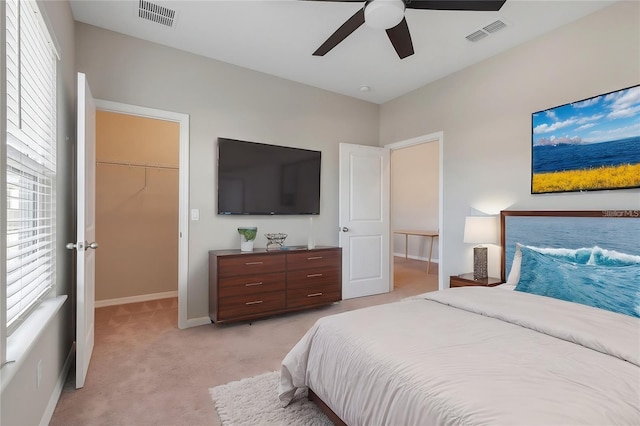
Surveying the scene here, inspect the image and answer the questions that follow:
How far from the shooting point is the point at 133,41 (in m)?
3.10

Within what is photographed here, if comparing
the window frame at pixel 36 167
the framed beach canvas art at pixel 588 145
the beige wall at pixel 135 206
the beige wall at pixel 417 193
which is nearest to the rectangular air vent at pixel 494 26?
the framed beach canvas art at pixel 588 145

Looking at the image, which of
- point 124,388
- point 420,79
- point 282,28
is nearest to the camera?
point 124,388

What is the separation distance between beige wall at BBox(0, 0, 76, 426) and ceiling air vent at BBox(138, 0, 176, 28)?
514 millimetres

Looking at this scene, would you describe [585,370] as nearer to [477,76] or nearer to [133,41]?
[477,76]

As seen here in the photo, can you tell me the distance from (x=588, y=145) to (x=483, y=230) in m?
1.05

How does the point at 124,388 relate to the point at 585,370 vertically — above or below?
below

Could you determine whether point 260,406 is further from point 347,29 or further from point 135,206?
point 135,206

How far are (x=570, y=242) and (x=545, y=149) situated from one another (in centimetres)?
84

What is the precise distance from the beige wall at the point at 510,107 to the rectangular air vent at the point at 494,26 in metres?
0.43

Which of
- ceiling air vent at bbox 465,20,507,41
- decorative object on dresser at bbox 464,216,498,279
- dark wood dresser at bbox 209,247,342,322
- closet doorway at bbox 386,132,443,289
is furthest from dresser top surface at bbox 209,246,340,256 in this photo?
closet doorway at bbox 386,132,443,289

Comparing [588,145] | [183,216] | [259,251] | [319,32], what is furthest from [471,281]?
A: [183,216]

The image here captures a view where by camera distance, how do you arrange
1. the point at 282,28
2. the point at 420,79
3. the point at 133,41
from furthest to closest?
the point at 420,79 < the point at 133,41 < the point at 282,28

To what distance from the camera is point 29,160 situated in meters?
1.67

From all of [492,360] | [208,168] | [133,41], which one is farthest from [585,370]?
[133,41]
